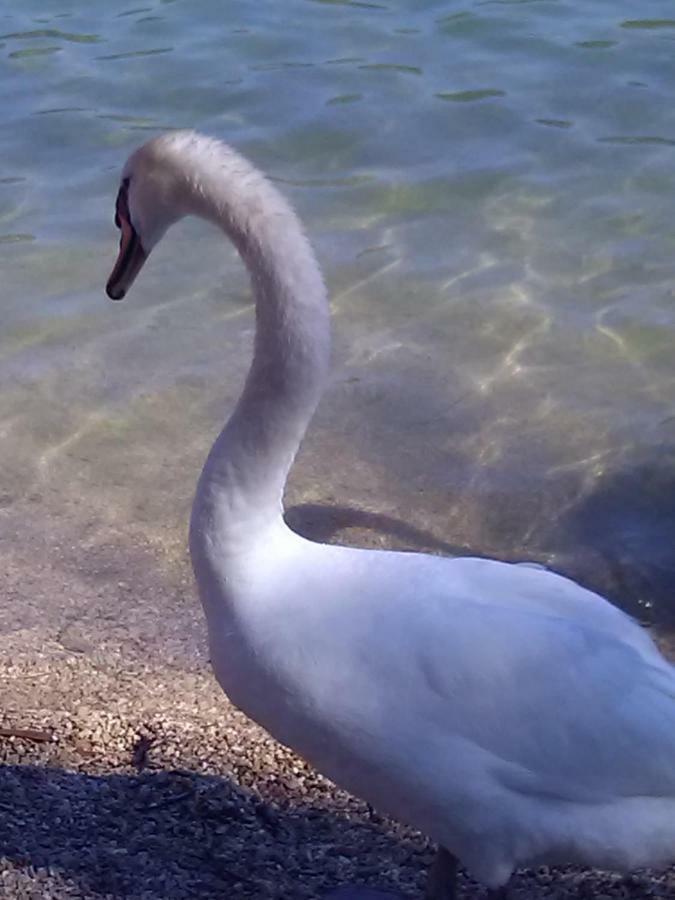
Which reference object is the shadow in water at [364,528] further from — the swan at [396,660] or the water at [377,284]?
the swan at [396,660]

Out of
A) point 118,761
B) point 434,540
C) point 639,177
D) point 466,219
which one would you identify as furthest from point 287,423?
point 639,177

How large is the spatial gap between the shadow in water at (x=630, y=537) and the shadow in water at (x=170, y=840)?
1704 millimetres

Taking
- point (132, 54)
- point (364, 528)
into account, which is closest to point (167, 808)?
point (364, 528)

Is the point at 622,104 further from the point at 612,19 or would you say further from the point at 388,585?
the point at 388,585

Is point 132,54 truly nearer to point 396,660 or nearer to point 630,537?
point 630,537

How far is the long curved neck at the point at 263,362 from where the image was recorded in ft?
9.44

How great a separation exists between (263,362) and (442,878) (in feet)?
3.67

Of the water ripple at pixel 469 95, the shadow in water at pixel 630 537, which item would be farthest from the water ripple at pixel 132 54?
the shadow in water at pixel 630 537

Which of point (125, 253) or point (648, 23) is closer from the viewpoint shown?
point (125, 253)

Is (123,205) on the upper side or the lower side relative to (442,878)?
upper

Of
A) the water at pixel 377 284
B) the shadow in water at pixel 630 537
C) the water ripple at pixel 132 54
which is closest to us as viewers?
the shadow in water at pixel 630 537

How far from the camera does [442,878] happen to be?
311cm

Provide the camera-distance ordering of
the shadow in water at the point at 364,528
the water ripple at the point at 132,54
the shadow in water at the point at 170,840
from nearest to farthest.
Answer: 1. the shadow in water at the point at 170,840
2. the shadow in water at the point at 364,528
3. the water ripple at the point at 132,54

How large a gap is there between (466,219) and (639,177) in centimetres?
93
